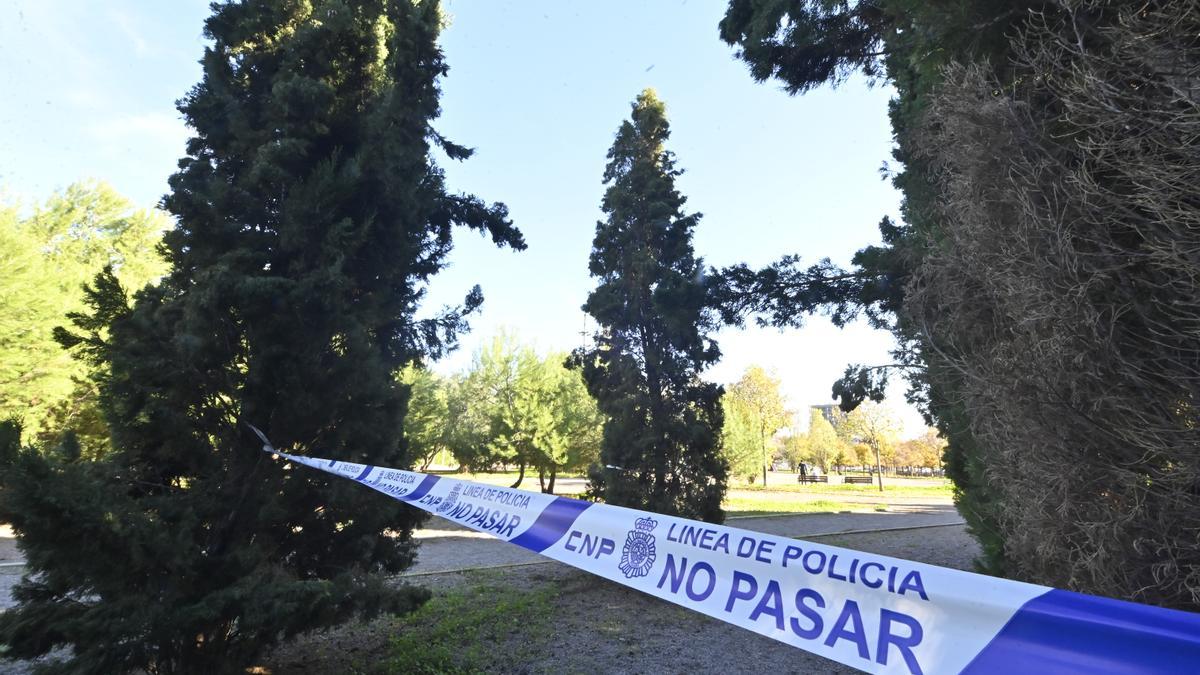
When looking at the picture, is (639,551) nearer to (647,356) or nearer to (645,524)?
(645,524)

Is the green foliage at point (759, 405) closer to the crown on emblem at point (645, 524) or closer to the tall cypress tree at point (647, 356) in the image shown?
the tall cypress tree at point (647, 356)

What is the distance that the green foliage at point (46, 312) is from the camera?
10992 mm

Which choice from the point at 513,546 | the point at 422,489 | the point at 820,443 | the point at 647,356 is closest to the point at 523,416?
the point at 513,546

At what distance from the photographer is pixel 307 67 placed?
217 inches

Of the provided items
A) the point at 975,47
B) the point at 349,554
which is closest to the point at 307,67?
the point at 349,554

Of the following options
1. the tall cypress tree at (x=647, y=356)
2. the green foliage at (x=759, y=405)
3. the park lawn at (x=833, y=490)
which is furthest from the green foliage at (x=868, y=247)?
the green foliage at (x=759, y=405)

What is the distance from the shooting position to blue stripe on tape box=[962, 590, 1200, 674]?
3.68ft

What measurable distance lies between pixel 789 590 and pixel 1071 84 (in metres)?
2.66

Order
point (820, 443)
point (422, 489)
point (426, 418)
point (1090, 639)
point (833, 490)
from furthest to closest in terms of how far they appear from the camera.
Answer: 1. point (820, 443)
2. point (833, 490)
3. point (426, 418)
4. point (422, 489)
5. point (1090, 639)

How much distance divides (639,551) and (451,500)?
1.72m

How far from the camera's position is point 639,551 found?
7.75 ft

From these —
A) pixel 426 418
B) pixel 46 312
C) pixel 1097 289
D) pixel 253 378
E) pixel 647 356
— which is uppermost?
pixel 46 312

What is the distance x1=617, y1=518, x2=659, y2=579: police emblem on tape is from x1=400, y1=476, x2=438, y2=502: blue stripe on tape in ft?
6.13

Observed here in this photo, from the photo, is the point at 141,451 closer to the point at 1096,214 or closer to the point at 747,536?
the point at 747,536
